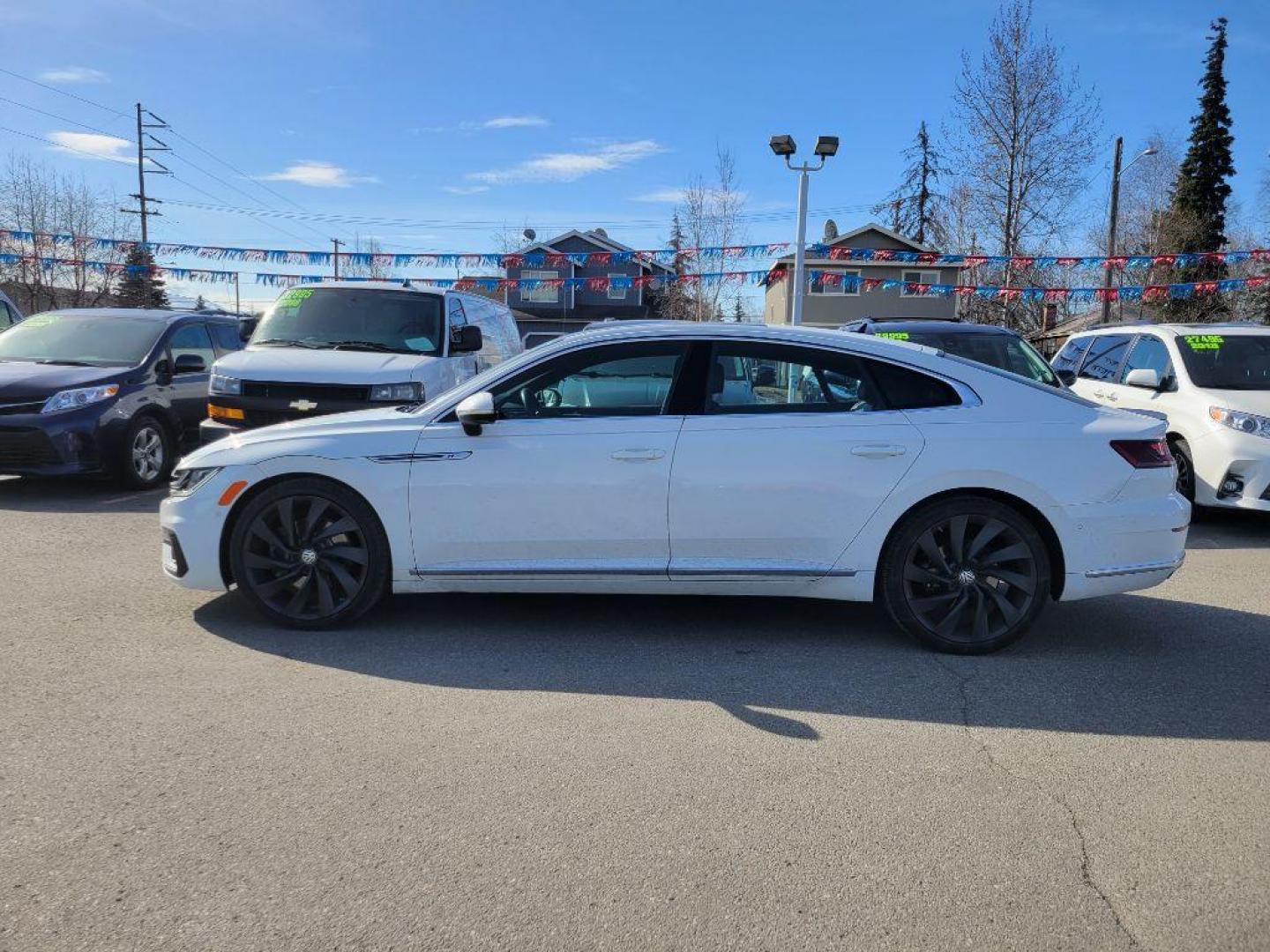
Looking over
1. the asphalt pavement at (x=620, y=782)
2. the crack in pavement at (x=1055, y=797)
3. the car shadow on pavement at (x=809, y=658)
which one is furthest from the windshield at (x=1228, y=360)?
the crack in pavement at (x=1055, y=797)

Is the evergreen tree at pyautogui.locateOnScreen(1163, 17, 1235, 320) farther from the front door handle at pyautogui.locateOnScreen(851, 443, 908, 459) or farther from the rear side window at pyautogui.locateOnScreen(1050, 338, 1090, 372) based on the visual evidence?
the front door handle at pyautogui.locateOnScreen(851, 443, 908, 459)

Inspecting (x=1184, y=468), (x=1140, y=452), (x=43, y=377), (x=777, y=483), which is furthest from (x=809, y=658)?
(x=43, y=377)

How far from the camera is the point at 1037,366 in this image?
9438 mm

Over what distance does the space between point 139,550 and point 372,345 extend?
2.92 metres

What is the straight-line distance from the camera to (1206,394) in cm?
809

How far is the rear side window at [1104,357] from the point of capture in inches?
383

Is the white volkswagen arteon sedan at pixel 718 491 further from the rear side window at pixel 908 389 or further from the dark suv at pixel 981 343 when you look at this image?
the dark suv at pixel 981 343

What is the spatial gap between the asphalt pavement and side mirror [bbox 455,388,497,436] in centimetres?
107

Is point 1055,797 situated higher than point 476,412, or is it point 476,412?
point 476,412

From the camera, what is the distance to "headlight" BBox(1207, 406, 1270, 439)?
24.9ft

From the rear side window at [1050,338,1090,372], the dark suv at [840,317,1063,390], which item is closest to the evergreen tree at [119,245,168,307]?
the dark suv at [840,317,1063,390]

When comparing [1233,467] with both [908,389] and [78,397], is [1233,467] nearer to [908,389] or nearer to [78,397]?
[908,389]

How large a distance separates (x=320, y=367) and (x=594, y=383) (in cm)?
399

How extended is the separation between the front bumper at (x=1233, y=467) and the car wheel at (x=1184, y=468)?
108mm
